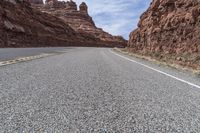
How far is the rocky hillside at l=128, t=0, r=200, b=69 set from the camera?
25.0 metres

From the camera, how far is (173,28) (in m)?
30.7

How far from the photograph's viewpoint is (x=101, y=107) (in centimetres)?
536

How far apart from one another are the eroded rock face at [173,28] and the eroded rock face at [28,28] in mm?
21638

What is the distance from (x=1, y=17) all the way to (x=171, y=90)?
48888mm

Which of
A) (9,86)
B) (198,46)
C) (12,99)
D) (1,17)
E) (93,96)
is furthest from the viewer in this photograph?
(1,17)

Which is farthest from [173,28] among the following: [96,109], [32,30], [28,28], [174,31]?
[32,30]

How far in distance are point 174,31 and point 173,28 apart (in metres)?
0.49

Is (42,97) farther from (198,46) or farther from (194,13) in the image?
(194,13)

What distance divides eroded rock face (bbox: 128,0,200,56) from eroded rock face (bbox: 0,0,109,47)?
2164 centimetres

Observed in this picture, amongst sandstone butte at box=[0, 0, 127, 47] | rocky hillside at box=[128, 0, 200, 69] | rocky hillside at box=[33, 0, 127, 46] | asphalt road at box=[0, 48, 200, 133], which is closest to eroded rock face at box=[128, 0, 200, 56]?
rocky hillside at box=[128, 0, 200, 69]

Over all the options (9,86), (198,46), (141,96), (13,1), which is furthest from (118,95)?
(13,1)

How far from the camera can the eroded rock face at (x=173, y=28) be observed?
26.2 meters

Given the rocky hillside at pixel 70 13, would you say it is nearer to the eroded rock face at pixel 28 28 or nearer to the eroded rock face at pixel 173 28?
the eroded rock face at pixel 28 28

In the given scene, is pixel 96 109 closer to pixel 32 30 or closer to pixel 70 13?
pixel 32 30
